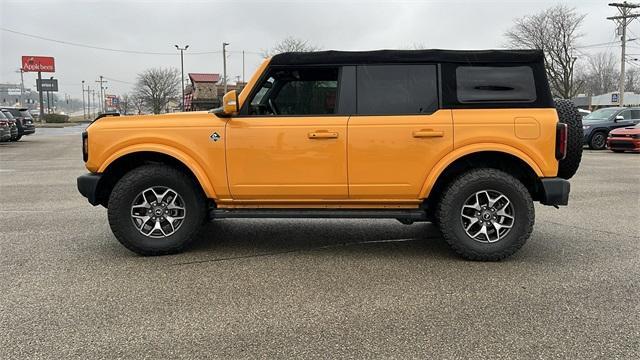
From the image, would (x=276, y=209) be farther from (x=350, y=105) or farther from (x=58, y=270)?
(x=58, y=270)

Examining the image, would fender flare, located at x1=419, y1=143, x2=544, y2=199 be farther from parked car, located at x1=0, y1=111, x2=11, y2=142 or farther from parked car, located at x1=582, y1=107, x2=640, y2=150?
parked car, located at x1=0, y1=111, x2=11, y2=142

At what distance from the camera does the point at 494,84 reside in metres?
4.70

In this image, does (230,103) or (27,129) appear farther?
(27,129)

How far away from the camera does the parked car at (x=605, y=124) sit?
19469mm

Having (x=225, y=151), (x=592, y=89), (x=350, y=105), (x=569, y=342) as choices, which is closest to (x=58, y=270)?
(x=225, y=151)

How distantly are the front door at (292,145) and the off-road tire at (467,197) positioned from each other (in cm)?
100

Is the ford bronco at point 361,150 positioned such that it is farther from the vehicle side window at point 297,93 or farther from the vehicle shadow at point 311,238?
the vehicle shadow at point 311,238

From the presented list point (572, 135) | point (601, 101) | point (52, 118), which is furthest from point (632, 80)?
point (572, 135)

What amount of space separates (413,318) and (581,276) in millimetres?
1859

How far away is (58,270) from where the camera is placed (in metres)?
4.48

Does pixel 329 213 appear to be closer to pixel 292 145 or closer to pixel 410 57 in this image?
pixel 292 145

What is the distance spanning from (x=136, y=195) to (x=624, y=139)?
59.1 feet

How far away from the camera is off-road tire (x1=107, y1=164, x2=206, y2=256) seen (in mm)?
4754

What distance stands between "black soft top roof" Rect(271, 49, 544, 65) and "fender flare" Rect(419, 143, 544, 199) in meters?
0.83
